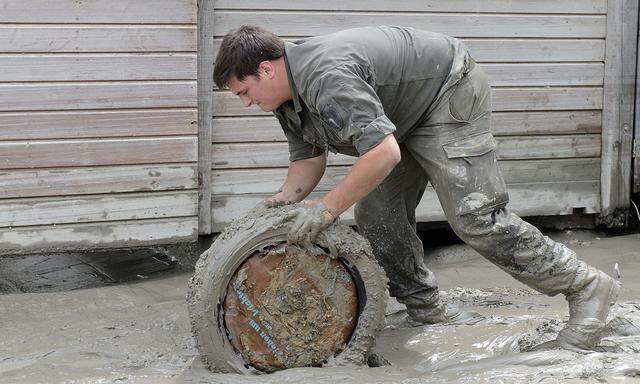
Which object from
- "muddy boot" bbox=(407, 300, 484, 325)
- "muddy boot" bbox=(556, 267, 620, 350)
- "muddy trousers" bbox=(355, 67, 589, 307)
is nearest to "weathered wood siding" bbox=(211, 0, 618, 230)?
"muddy boot" bbox=(407, 300, 484, 325)

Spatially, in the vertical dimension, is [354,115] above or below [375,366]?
above

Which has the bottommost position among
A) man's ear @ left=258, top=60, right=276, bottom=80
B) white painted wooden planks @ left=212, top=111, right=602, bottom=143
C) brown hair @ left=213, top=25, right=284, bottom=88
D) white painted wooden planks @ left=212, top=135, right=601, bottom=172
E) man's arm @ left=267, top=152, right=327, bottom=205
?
white painted wooden planks @ left=212, top=135, right=601, bottom=172

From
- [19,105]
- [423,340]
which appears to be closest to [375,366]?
Result: [423,340]

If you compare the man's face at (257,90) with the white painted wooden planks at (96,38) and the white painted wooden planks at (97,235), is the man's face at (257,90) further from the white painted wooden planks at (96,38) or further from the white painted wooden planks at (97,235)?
the white painted wooden planks at (97,235)

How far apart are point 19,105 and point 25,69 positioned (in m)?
0.21

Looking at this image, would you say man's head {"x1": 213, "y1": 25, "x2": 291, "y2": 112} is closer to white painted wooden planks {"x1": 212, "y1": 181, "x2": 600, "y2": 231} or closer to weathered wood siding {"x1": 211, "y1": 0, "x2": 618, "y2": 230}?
weathered wood siding {"x1": 211, "y1": 0, "x2": 618, "y2": 230}

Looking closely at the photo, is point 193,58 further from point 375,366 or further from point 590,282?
point 590,282

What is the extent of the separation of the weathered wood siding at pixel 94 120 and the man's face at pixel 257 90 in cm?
182

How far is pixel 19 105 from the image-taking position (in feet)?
17.3

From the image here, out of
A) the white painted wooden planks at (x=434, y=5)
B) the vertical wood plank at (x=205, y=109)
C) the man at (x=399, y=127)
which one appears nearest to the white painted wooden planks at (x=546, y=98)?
the white painted wooden planks at (x=434, y=5)

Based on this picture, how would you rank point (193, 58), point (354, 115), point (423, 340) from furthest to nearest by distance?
point (193, 58) < point (423, 340) < point (354, 115)

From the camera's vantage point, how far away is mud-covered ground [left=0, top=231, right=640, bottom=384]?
375 cm

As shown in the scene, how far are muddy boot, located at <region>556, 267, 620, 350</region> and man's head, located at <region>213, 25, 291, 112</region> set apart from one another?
1.52 meters

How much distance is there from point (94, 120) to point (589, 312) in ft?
9.83
